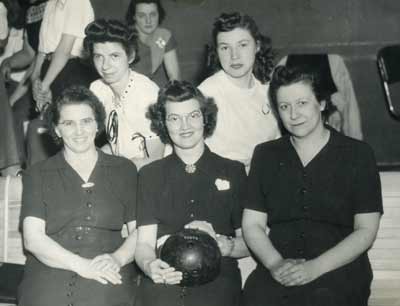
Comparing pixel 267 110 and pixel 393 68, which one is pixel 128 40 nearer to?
pixel 267 110

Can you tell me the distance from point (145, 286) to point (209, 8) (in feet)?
16.1

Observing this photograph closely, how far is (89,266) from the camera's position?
123 inches

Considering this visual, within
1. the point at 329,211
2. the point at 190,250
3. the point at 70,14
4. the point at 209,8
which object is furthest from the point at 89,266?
the point at 209,8

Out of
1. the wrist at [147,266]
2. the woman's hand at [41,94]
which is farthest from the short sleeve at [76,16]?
the wrist at [147,266]

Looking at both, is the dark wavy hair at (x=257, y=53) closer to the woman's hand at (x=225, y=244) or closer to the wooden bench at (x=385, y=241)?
the wooden bench at (x=385, y=241)

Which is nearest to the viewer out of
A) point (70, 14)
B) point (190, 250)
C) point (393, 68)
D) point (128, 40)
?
point (190, 250)

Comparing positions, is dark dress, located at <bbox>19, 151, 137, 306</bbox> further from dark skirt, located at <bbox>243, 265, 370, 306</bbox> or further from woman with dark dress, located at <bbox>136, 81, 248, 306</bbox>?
dark skirt, located at <bbox>243, 265, 370, 306</bbox>

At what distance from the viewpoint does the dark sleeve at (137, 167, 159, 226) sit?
3307mm

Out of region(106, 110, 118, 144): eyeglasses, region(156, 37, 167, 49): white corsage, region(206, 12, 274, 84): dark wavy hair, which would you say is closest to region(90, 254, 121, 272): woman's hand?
region(106, 110, 118, 144): eyeglasses

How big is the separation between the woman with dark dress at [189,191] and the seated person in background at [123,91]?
0.46 metres

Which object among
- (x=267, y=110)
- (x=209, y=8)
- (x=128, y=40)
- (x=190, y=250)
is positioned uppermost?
(x=209, y=8)

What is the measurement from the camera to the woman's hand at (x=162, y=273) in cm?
296

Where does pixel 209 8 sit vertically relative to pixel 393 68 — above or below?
above

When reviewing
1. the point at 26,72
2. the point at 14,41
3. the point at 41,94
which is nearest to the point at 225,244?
the point at 41,94
